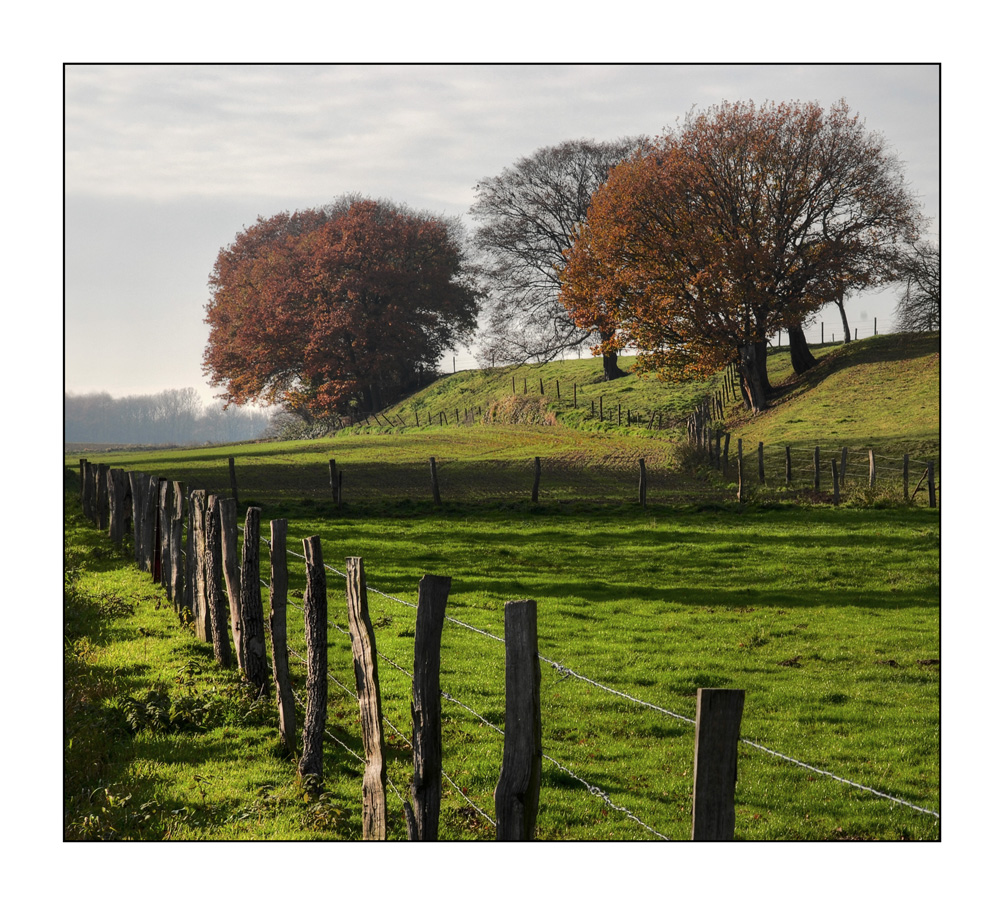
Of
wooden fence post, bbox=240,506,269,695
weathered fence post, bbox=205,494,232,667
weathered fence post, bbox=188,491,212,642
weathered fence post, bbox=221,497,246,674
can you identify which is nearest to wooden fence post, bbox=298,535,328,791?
wooden fence post, bbox=240,506,269,695

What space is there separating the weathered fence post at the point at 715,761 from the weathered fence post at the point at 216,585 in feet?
24.1

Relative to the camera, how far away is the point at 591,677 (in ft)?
33.7

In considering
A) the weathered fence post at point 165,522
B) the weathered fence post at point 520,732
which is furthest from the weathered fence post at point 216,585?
the weathered fence post at point 520,732

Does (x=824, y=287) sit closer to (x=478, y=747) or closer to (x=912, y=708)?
(x=912, y=708)

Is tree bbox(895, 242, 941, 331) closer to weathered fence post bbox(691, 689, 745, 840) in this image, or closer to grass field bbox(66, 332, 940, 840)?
grass field bbox(66, 332, 940, 840)

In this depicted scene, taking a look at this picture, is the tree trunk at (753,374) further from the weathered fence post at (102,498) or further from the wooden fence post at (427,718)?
the wooden fence post at (427,718)

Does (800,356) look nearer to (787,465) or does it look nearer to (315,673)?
(787,465)

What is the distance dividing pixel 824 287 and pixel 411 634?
35326 millimetres

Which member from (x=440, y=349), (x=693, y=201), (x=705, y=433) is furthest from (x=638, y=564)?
(x=440, y=349)

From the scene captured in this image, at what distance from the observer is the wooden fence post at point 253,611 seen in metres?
8.70

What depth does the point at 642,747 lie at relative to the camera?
8047mm

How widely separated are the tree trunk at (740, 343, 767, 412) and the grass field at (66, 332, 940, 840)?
21.6 m

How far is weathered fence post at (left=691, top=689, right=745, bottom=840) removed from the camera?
3.55 m

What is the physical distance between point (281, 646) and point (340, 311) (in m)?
55.8
